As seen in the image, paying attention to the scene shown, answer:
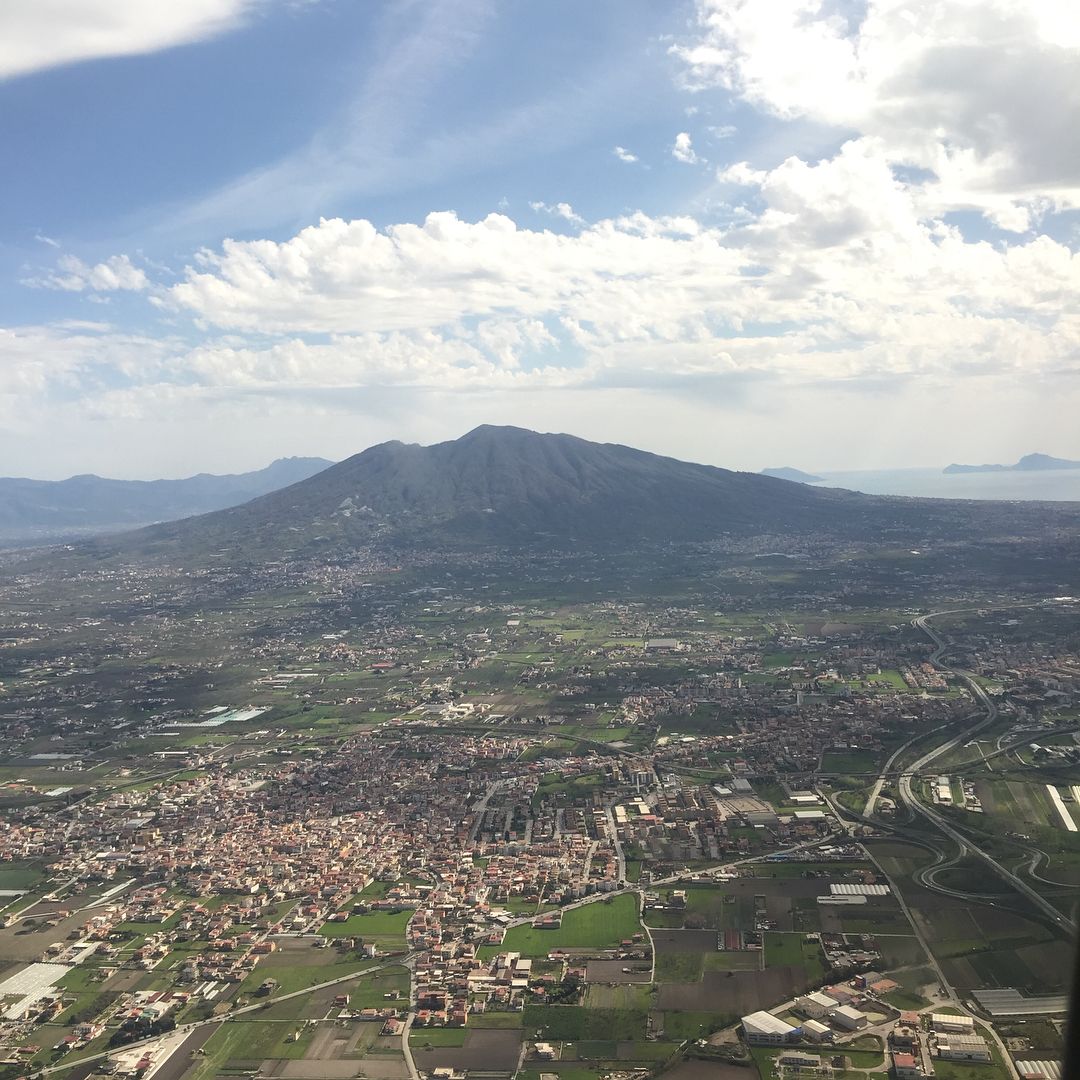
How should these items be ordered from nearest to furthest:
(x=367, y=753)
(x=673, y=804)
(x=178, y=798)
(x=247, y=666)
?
(x=673, y=804)
(x=178, y=798)
(x=367, y=753)
(x=247, y=666)

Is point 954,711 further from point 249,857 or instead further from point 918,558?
point 918,558

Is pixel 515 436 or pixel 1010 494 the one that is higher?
pixel 515 436

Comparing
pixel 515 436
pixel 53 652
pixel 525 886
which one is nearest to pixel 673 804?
pixel 525 886

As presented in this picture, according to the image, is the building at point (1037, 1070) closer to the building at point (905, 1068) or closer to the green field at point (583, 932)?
the building at point (905, 1068)

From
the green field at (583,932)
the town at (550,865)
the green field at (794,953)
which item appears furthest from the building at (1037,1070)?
the green field at (583,932)

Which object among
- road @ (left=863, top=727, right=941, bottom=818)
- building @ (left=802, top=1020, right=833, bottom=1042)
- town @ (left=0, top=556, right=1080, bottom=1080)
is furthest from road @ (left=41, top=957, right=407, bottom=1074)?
road @ (left=863, top=727, right=941, bottom=818)

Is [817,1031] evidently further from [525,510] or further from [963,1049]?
[525,510]

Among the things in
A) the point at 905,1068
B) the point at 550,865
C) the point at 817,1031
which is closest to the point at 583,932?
the point at 550,865
